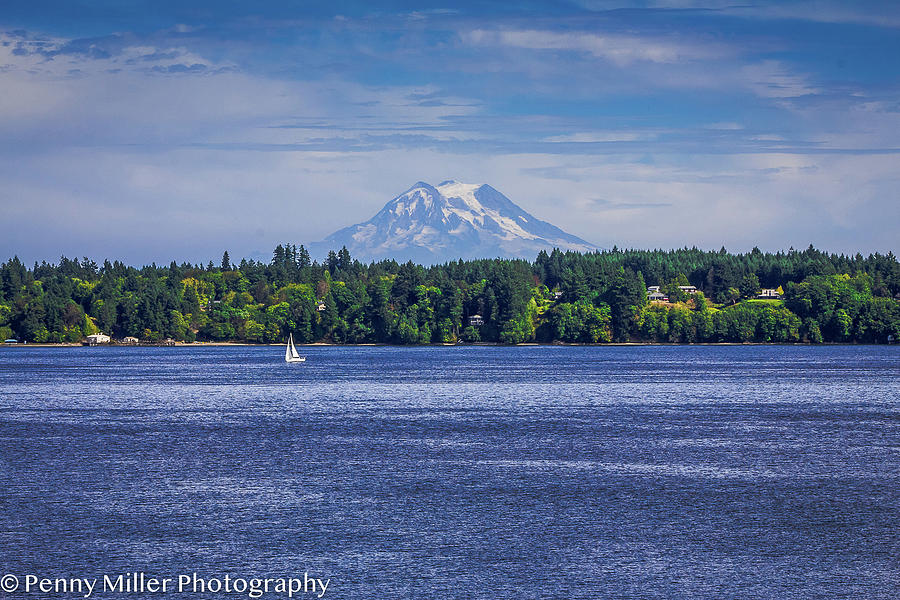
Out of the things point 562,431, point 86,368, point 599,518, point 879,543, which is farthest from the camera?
point 86,368

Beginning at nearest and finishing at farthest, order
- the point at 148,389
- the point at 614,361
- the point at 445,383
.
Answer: the point at 148,389 → the point at 445,383 → the point at 614,361

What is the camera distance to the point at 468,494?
155 ft

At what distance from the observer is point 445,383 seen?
12562 centimetres

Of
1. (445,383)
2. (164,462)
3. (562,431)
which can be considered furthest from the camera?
(445,383)

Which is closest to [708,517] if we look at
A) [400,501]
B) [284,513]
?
[400,501]

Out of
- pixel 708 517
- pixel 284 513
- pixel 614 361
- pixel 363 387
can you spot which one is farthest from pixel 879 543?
pixel 614 361

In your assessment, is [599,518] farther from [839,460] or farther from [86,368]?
[86,368]

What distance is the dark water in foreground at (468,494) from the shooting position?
34219 millimetres

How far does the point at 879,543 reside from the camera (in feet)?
124

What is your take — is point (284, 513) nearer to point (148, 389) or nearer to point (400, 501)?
point (400, 501)

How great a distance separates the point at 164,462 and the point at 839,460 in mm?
38872

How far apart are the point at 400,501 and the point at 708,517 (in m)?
13.5

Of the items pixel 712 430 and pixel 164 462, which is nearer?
pixel 164 462

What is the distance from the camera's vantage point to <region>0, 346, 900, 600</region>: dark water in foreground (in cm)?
3422
